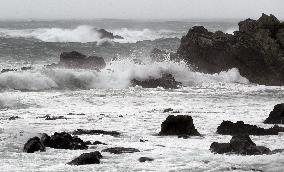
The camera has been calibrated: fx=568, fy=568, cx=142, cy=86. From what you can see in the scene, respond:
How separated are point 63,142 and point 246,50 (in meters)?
19.8

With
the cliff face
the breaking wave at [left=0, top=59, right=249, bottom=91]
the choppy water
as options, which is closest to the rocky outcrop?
the choppy water

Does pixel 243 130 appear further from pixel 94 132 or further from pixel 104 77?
pixel 104 77

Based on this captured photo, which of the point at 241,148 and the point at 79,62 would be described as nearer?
the point at 241,148

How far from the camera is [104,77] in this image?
29.4m

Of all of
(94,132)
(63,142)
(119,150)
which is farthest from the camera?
(94,132)

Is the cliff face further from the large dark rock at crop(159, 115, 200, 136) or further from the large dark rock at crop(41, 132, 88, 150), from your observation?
the large dark rock at crop(41, 132, 88, 150)

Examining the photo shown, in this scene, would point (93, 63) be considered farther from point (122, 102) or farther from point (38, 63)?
point (122, 102)

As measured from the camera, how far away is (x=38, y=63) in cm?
4134

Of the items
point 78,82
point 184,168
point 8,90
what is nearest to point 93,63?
point 78,82

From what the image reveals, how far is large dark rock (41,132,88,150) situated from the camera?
38.1 ft

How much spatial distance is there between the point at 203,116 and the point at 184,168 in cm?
759

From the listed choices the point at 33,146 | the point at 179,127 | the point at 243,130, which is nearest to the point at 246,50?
the point at 243,130

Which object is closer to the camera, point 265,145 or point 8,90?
point 265,145

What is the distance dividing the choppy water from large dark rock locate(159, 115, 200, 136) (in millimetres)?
389
